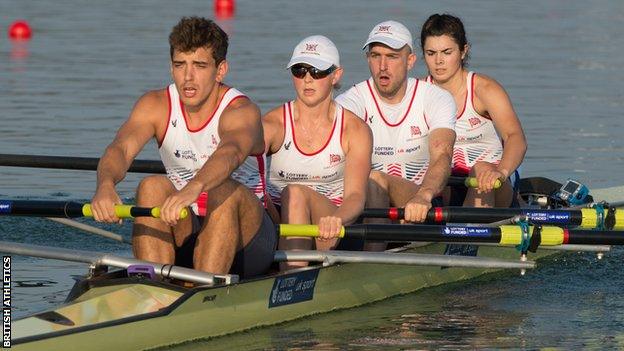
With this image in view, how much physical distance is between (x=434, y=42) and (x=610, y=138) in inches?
258

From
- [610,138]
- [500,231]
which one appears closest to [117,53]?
[610,138]

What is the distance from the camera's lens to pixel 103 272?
824cm

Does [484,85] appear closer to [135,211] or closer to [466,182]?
[466,182]

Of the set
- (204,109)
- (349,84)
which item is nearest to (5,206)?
(204,109)

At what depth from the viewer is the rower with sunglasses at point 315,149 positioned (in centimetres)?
895

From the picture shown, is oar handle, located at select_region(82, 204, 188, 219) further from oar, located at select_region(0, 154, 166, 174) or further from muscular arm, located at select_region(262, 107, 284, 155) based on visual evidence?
oar, located at select_region(0, 154, 166, 174)

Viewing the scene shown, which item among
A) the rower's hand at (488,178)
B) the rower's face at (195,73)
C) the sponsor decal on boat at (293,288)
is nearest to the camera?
the rower's face at (195,73)

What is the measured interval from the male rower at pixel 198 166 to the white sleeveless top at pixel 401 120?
63.5 inches

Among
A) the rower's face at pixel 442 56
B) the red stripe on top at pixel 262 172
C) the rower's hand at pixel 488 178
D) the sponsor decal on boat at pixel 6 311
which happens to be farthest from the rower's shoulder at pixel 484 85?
the sponsor decal on boat at pixel 6 311

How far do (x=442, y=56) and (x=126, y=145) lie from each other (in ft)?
10.3

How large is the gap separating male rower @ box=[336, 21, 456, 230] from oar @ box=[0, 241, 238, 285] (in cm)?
214

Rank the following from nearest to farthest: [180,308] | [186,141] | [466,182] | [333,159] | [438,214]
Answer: [180,308] → [186,141] → [333,159] → [438,214] → [466,182]

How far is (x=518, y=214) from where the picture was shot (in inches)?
369

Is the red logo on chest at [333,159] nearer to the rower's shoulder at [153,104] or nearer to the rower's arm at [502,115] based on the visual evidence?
the rower's shoulder at [153,104]
